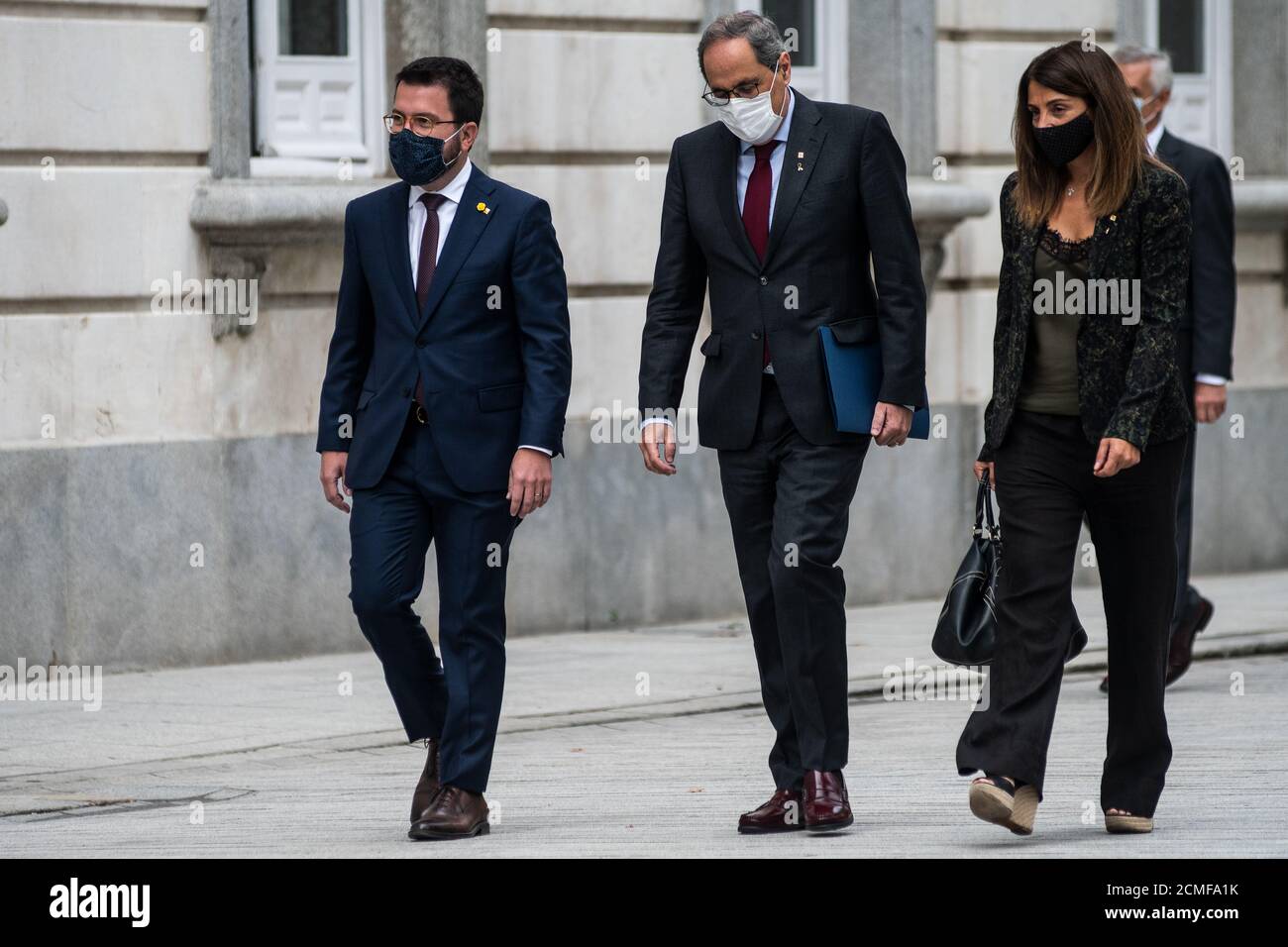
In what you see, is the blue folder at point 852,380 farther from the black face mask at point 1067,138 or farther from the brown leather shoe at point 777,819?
the brown leather shoe at point 777,819

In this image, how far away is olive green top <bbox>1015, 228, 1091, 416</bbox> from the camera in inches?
243

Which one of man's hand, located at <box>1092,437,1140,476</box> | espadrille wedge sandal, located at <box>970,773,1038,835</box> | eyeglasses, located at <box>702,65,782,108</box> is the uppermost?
eyeglasses, located at <box>702,65,782,108</box>

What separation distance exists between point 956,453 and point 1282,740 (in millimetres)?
4925

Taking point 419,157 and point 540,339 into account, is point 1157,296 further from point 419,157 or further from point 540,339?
point 419,157

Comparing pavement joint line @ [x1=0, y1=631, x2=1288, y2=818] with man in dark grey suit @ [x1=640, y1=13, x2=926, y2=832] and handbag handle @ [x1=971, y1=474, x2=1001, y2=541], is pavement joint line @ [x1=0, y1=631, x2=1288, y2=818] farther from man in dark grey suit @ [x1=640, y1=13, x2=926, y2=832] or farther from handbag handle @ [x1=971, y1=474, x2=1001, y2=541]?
handbag handle @ [x1=971, y1=474, x2=1001, y2=541]

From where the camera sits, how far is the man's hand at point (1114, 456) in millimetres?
6059

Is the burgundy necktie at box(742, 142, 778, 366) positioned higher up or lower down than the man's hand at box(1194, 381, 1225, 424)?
higher up

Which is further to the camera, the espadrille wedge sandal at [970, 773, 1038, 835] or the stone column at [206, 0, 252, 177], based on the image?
the stone column at [206, 0, 252, 177]

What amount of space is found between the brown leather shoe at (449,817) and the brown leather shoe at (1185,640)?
370cm

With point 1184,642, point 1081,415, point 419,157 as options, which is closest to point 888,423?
point 1081,415

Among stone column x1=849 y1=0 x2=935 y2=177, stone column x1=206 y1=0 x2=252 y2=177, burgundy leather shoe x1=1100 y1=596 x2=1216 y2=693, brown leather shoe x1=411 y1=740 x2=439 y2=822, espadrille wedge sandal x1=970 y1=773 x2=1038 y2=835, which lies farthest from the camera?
stone column x1=849 y1=0 x2=935 y2=177

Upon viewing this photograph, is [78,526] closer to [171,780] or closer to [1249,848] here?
[171,780]

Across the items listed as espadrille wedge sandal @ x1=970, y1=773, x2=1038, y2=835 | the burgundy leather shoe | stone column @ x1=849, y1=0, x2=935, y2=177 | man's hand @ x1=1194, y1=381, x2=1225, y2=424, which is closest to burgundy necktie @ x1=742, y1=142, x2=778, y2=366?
espadrille wedge sandal @ x1=970, y1=773, x2=1038, y2=835

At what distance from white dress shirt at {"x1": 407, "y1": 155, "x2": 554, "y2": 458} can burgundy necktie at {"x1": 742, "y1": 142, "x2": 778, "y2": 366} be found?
752mm
